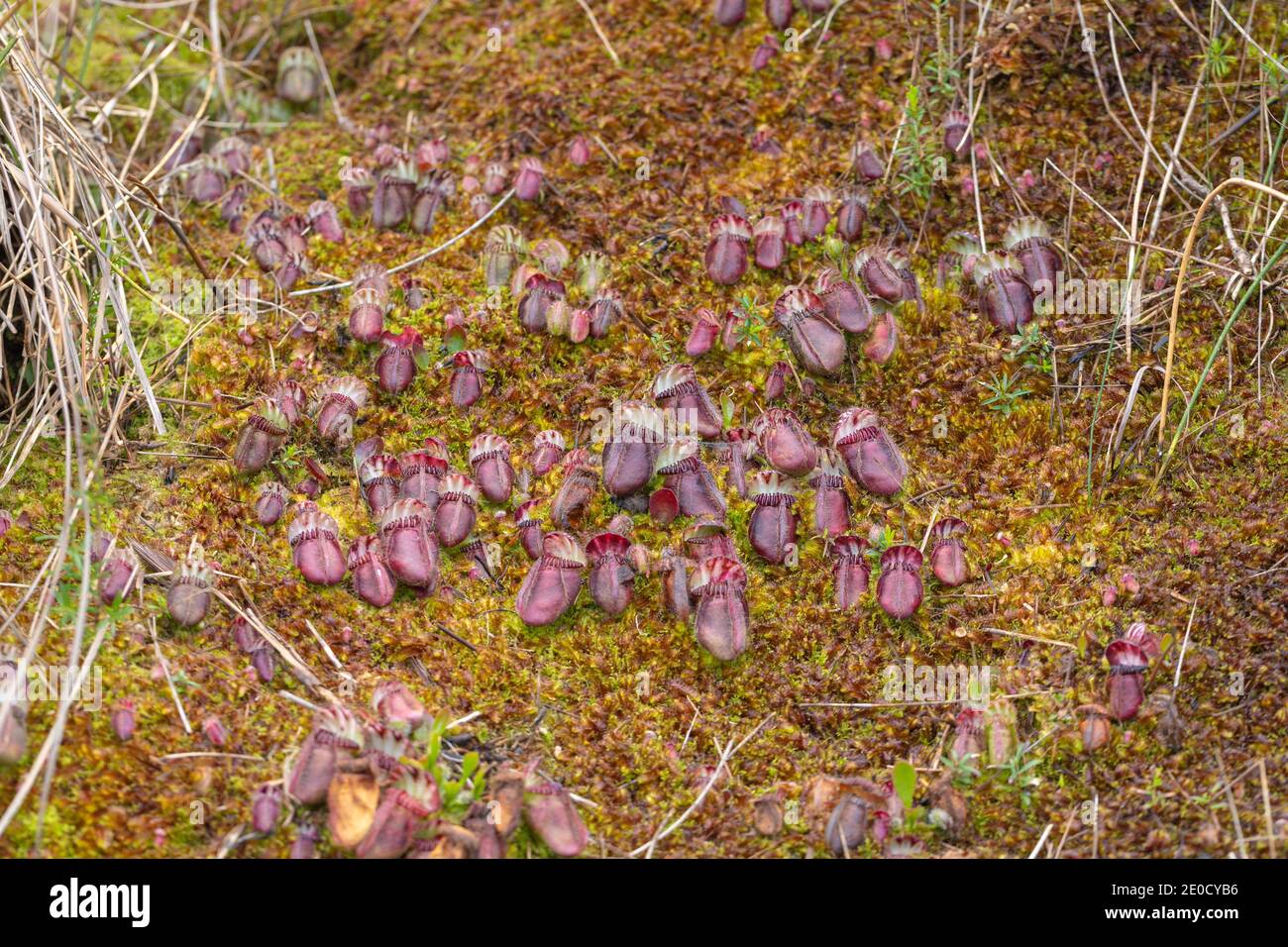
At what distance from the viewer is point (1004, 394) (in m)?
3.56

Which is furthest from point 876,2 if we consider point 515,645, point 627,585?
point 515,645

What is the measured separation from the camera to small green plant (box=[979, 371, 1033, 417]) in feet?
11.7

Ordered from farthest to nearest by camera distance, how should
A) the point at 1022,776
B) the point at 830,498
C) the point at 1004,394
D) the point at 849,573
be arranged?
the point at 1004,394, the point at 830,498, the point at 849,573, the point at 1022,776

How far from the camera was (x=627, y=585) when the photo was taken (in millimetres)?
3217

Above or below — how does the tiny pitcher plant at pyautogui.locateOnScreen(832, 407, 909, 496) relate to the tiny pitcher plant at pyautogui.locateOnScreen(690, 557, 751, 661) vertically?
above

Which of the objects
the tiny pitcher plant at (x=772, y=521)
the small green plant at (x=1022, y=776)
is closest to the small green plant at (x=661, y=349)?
the tiny pitcher plant at (x=772, y=521)

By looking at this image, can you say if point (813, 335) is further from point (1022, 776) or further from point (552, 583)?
point (1022, 776)

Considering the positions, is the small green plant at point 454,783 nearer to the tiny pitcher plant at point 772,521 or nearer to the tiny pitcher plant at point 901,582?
the tiny pitcher plant at point 772,521

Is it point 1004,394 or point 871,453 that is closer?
point 871,453

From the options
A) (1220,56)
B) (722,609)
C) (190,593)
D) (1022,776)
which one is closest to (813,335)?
(722,609)

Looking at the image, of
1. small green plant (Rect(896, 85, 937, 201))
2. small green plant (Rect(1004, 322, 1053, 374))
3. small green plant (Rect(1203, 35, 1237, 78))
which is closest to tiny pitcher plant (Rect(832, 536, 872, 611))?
small green plant (Rect(1004, 322, 1053, 374))

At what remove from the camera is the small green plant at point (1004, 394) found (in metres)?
3.56

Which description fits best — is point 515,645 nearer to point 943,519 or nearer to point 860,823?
point 860,823

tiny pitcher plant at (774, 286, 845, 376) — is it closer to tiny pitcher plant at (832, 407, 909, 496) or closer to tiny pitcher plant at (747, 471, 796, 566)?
tiny pitcher plant at (832, 407, 909, 496)
